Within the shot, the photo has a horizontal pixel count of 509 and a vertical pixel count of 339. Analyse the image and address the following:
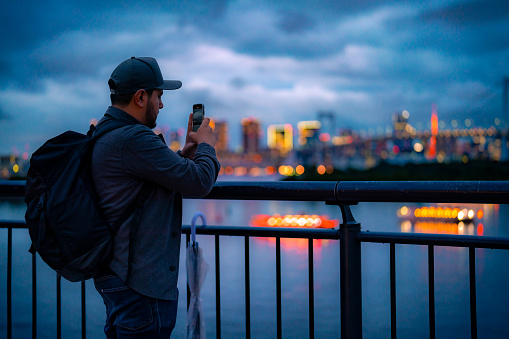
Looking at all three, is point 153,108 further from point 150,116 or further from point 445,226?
point 445,226

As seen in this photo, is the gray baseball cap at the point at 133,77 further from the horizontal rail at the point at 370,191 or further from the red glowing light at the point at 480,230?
the red glowing light at the point at 480,230

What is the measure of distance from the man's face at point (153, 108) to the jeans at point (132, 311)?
557mm

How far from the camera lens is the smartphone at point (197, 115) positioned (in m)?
2.02

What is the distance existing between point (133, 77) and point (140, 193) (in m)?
0.40

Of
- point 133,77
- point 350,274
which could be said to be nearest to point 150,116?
point 133,77

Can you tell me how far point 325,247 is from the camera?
1970 inches

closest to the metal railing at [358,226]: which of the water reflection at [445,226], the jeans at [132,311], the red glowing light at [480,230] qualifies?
the jeans at [132,311]

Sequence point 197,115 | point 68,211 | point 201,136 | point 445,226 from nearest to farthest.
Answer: point 68,211
point 201,136
point 197,115
point 445,226

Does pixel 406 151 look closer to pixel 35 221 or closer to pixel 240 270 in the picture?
pixel 240 270

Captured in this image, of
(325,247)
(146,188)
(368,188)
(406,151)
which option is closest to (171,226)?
(146,188)

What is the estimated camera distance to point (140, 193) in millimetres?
1756

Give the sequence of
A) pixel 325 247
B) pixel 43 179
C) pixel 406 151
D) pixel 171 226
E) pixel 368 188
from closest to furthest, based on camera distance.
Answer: pixel 43 179
pixel 171 226
pixel 368 188
pixel 325 247
pixel 406 151

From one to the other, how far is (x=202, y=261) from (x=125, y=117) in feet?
2.17

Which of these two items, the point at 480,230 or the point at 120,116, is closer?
the point at 120,116
